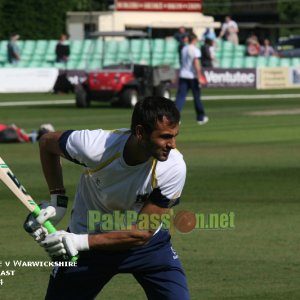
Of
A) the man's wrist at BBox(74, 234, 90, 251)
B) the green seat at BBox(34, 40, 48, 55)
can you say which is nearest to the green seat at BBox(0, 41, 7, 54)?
the green seat at BBox(34, 40, 48, 55)

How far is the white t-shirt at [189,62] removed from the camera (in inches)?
1116

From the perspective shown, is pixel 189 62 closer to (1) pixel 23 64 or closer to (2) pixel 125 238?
(2) pixel 125 238

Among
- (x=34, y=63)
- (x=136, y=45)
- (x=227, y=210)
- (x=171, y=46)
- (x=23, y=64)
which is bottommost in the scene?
(x=171, y=46)

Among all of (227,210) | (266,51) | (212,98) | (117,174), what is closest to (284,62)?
(266,51)

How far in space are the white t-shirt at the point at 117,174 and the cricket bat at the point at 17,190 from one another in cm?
33

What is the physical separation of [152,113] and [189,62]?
21.7 metres

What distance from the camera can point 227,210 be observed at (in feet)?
46.7

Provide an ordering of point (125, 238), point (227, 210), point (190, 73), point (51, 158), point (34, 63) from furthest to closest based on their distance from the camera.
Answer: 1. point (34, 63)
2. point (190, 73)
3. point (227, 210)
4. point (51, 158)
5. point (125, 238)

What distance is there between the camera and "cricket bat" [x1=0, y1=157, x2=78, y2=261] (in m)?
6.89

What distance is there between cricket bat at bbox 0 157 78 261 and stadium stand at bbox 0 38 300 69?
4054cm

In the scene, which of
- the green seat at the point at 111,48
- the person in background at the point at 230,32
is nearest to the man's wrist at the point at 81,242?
the green seat at the point at 111,48

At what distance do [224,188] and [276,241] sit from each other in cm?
394

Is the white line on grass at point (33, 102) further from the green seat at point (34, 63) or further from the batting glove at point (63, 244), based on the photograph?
the batting glove at point (63, 244)

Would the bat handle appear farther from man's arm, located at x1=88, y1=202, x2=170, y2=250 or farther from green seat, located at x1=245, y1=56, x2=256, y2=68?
green seat, located at x1=245, y1=56, x2=256, y2=68
